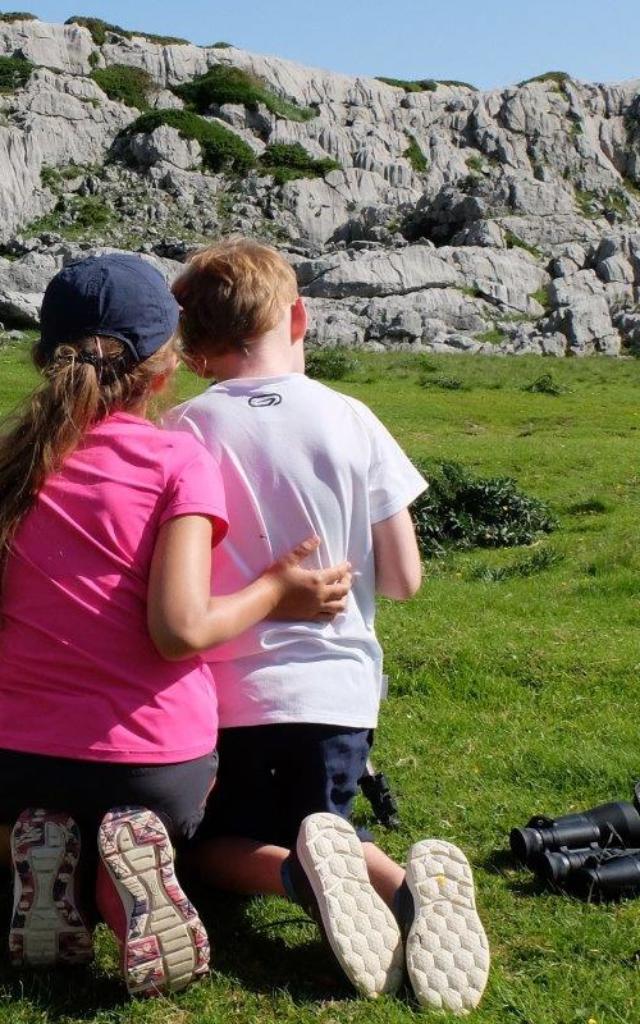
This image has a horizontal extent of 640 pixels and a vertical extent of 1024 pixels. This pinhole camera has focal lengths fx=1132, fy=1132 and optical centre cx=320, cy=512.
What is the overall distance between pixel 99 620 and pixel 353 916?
49.4 inches

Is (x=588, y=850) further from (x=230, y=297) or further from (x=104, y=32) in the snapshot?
(x=104, y=32)

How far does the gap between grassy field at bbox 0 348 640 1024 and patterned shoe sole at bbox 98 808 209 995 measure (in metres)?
Result: 0.11

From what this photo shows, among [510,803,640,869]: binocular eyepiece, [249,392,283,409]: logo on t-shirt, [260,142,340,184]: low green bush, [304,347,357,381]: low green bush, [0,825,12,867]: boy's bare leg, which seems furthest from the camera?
[260,142,340,184]: low green bush

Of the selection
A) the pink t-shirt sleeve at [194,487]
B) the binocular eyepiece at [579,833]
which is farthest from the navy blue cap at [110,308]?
the binocular eyepiece at [579,833]

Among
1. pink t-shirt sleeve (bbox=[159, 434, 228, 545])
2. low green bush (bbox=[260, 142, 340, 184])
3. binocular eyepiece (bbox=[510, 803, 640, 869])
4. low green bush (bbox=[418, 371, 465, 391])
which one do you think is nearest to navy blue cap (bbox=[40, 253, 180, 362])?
pink t-shirt sleeve (bbox=[159, 434, 228, 545])

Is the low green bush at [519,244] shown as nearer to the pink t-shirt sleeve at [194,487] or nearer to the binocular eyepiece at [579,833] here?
the binocular eyepiece at [579,833]

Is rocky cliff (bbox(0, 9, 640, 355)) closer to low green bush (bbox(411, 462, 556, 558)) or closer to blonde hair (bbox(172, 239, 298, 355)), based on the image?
low green bush (bbox(411, 462, 556, 558))

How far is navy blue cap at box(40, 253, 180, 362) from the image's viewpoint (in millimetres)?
3914

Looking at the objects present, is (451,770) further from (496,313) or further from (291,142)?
(291,142)

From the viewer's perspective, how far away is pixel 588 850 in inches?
176

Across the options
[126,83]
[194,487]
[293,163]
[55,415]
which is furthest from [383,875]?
[126,83]

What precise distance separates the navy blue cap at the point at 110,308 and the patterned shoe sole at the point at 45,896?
162cm

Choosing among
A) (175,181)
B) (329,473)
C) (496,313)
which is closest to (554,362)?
(496,313)

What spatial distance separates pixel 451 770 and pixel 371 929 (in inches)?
95.4
